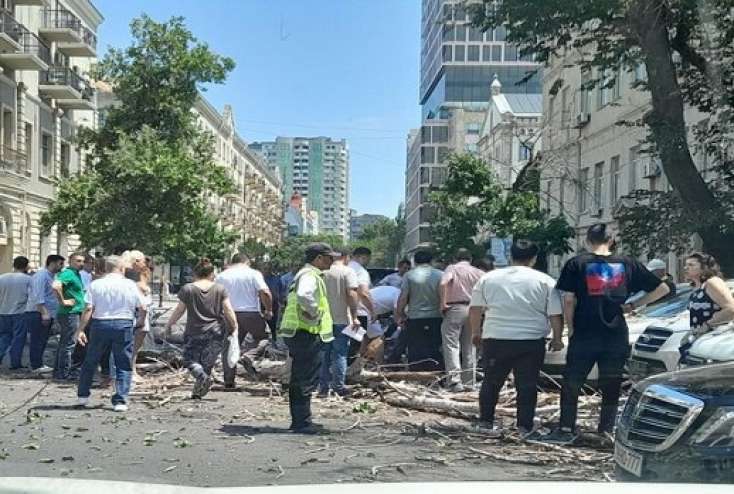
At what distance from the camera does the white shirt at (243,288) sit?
12.0m

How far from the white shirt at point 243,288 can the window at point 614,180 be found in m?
24.2

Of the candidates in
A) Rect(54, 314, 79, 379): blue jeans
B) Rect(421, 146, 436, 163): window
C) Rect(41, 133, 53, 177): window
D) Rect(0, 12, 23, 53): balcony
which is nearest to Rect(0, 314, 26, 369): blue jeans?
Rect(54, 314, 79, 379): blue jeans

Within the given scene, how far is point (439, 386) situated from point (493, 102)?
59.0 meters

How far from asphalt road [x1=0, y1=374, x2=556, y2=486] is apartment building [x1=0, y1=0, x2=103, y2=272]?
26379 millimetres

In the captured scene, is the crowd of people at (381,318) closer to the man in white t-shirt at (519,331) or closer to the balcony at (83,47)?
the man in white t-shirt at (519,331)

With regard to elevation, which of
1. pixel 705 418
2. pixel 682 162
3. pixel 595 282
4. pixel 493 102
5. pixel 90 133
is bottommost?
pixel 705 418

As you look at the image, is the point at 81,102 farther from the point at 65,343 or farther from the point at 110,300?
the point at 110,300

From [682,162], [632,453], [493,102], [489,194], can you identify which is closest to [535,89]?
[493,102]

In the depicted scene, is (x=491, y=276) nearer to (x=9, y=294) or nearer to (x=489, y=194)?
(x=9, y=294)

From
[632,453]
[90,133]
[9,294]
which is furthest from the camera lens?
[90,133]

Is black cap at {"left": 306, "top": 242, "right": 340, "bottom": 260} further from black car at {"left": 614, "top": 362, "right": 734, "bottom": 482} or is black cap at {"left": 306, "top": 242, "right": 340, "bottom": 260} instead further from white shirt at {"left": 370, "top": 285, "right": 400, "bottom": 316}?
black car at {"left": 614, "top": 362, "right": 734, "bottom": 482}

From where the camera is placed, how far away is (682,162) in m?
16.6

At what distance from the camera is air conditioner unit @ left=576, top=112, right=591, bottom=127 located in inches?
1457

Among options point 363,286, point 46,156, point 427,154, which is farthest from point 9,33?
point 427,154
